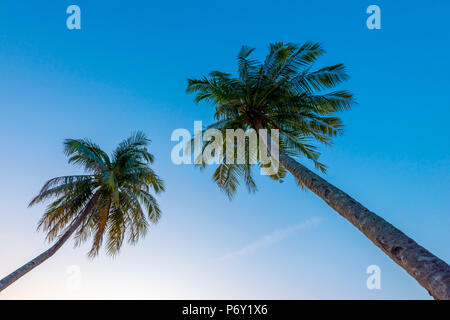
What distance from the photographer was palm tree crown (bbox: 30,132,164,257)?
36.6ft

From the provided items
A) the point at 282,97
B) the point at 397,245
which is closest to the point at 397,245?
the point at 397,245

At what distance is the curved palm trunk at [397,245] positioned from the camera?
2893 mm

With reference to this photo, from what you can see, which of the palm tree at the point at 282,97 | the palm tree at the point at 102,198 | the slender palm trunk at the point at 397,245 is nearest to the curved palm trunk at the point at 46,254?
the palm tree at the point at 102,198

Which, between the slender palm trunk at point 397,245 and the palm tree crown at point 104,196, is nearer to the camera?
the slender palm trunk at point 397,245

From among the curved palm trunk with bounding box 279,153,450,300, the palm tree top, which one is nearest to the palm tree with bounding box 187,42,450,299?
the palm tree top

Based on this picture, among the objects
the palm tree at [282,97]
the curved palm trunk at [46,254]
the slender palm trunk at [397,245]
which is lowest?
the curved palm trunk at [46,254]

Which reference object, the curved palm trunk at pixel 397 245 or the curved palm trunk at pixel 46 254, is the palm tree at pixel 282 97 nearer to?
the curved palm trunk at pixel 397 245

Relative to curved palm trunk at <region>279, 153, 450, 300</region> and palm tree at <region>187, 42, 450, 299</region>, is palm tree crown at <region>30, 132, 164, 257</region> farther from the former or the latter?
curved palm trunk at <region>279, 153, 450, 300</region>
